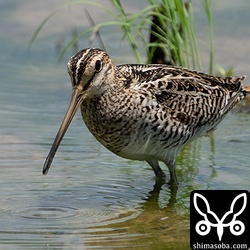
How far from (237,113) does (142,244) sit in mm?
4475

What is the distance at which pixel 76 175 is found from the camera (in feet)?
35.0

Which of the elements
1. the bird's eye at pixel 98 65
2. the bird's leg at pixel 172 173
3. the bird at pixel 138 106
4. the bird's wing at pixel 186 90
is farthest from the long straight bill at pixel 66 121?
the bird's leg at pixel 172 173

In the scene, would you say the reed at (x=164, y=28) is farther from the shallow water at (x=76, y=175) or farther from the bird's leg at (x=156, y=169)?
the bird's leg at (x=156, y=169)

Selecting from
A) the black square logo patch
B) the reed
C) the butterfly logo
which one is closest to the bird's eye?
the black square logo patch

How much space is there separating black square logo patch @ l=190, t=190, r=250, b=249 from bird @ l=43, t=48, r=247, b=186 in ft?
2.50

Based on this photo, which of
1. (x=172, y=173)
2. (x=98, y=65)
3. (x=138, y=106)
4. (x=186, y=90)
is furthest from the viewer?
(x=172, y=173)

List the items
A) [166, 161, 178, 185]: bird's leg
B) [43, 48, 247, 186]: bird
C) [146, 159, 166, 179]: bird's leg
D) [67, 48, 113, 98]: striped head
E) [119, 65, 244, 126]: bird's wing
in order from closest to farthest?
[67, 48, 113, 98]: striped head → [43, 48, 247, 186]: bird → [119, 65, 244, 126]: bird's wing → [166, 161, 178, 185]: bird's leg → [146, 159, 166, 179]: bird's leg

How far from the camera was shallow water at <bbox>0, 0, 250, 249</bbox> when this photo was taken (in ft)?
29.5

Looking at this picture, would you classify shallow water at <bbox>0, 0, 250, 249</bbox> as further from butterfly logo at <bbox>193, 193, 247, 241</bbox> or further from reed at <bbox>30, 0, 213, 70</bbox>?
reed at <bbox>30, 0, 213, 70</bbox>

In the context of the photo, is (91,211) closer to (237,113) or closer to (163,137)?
(163,137)

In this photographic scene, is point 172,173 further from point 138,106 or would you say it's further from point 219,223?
point 219,223

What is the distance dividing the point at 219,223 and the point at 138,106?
140 cm

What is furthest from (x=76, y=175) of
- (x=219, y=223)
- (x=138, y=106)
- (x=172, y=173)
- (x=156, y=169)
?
(x=219, y=223)

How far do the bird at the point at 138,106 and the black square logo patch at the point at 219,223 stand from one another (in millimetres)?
763
